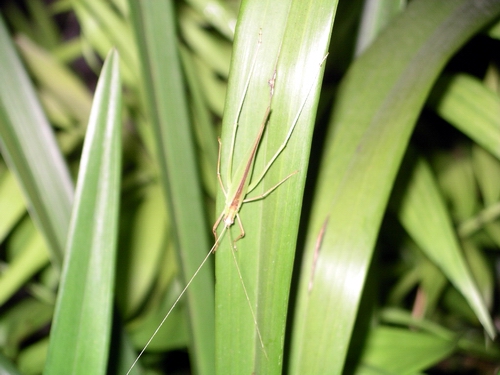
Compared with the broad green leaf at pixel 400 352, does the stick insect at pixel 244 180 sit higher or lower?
higher

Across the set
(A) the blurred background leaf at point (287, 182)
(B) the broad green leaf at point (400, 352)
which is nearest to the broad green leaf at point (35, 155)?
(A) the blurred background leaf at point (287, 182)

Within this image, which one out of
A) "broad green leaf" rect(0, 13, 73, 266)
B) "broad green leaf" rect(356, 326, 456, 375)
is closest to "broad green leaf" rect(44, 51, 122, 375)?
"broad green leaf" rect(0, 13, 73, 266)

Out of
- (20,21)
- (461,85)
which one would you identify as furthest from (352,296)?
(20,21)

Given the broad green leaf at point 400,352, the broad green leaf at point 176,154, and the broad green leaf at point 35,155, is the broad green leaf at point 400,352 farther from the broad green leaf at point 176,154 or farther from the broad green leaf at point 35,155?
the broad green leaf at point 35,155

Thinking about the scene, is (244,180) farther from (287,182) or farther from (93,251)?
(93,251)

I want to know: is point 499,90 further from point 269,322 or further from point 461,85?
point 269,322

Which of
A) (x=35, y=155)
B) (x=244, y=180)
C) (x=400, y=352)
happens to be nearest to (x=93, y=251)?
(x=244, y=180)

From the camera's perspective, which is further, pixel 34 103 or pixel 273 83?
pixel 34 103

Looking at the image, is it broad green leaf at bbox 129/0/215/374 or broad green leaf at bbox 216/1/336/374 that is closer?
broad green leaf at bbox 216/1/336/374

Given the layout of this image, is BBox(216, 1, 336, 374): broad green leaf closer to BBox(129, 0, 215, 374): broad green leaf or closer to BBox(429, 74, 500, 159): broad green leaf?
BBox(129, 0, 215, 374): broad green leaf
